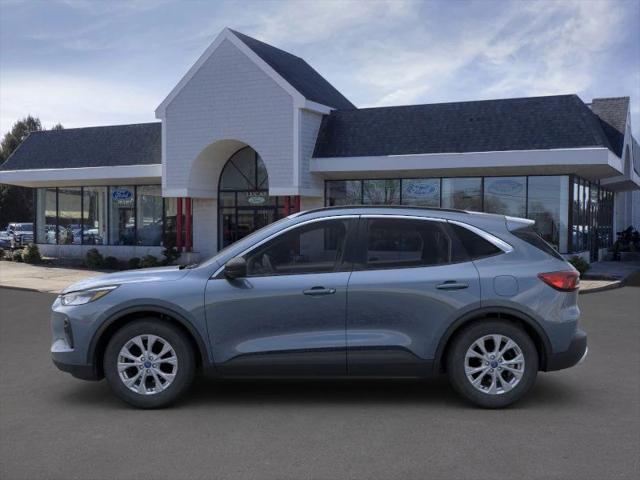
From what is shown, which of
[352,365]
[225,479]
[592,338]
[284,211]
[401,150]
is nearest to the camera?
[225,479]

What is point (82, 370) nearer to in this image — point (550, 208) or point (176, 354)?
point (176, 354)

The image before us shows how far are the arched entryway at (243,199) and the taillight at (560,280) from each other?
62.0ft

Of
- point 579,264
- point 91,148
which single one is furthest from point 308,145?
point 91,148

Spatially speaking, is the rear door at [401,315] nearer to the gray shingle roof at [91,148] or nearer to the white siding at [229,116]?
the white siding at [229,116]

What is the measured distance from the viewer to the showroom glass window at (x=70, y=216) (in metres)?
28.7

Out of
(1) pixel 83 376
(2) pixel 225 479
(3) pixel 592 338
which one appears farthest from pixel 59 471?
(3) pixel 592 338

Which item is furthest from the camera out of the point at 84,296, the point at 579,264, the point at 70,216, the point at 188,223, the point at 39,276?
the point at 70,216

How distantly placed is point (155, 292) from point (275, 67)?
17.8 meters

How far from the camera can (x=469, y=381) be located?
581 cm

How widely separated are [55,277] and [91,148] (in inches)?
320

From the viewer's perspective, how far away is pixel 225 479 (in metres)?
4.29

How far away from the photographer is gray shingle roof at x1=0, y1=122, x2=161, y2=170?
26.4m

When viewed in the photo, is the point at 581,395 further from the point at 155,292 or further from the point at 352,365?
the point at 155,292

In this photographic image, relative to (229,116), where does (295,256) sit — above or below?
below
